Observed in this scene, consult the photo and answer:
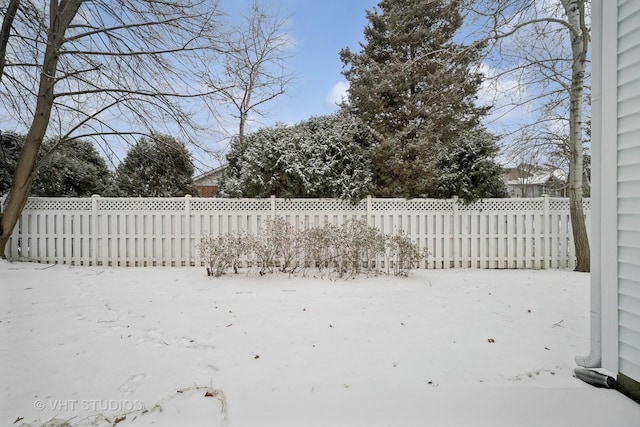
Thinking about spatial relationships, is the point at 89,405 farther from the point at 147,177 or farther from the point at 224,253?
the point at 147,177

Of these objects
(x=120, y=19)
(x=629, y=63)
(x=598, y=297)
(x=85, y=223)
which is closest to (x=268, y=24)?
(x=120, y=19)

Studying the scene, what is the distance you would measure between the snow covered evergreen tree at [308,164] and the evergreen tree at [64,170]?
4.08 meters

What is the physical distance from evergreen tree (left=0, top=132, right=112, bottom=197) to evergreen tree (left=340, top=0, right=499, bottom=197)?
22.1ft

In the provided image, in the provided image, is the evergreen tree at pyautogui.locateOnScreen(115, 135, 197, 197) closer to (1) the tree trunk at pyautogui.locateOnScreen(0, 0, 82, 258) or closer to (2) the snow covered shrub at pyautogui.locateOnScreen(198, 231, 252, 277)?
(1) the tree trunk at pyautogui.locateOnScreen(0, 0, 82, 258)

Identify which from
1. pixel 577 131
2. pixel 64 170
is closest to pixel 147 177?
pixel 64 170

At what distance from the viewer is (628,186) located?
1769mm

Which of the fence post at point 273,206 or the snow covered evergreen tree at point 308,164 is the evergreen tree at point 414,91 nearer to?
the snow covered evergreen tree at point 308,164

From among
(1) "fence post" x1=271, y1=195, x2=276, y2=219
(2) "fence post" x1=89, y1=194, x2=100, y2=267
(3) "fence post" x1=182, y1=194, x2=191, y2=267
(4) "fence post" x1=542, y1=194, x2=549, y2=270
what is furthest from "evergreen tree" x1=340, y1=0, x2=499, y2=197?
(2) "fence post" x1=89, y1=194, x2=100, y2=267

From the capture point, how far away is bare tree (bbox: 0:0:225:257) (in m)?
4.84

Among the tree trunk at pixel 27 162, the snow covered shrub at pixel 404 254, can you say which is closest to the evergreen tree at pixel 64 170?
the tree trunk at pixel 27 162

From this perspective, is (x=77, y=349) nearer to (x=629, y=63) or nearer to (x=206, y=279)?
(x=206, y=279)

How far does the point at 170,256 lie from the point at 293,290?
3122mm

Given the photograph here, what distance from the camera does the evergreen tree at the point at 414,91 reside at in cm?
596

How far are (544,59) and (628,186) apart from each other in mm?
5475
